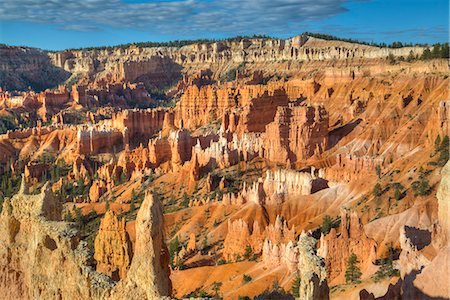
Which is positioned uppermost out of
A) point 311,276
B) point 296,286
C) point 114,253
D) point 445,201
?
point 445,201

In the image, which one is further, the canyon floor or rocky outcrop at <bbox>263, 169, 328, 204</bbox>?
rocky outcrop at <bbox>263, 169, 328, 204</bbox>

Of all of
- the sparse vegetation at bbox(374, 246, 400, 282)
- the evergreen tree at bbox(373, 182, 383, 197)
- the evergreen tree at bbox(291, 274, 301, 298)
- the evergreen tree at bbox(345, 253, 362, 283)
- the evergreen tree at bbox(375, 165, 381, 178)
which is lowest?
the evergreen tree at bbox(291, 274, 301, 298)

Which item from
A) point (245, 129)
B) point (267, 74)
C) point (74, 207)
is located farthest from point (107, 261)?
point (267, 74)

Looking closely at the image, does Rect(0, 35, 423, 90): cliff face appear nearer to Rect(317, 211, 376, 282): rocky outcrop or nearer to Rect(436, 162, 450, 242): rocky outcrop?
Rect(317, 211, 376, 282): rocky outcrop

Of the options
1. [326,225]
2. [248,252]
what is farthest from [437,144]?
[248,252]

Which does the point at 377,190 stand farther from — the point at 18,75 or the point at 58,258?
the point at 18,75

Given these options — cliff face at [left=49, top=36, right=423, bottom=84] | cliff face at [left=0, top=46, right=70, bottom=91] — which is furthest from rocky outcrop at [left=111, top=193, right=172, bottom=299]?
cliff face at [left=0, top=46, right=70, bottom=91]
